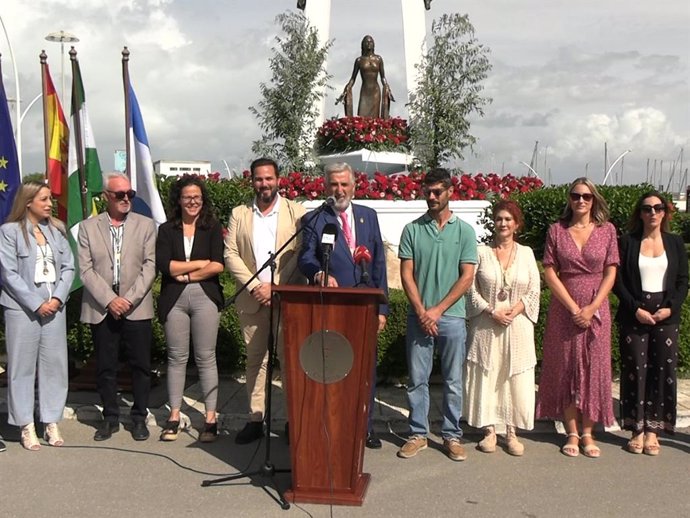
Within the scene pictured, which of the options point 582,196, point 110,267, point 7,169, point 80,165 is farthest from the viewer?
point 80,165

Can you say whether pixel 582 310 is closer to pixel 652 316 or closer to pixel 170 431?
pixel 652 316

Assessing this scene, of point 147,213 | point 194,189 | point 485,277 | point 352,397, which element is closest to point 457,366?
point 485,277

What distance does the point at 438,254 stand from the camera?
15.0ft

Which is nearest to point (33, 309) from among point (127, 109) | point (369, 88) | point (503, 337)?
point (127, 109)

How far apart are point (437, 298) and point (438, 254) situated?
0.97 feet

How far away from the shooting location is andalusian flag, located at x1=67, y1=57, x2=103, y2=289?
6.61 metres

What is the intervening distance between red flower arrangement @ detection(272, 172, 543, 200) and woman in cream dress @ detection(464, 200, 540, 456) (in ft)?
18.9

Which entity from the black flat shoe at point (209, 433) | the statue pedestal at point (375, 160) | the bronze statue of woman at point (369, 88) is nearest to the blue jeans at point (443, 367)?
the black flat shoe at point (209, 433)

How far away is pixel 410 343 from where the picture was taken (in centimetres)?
468

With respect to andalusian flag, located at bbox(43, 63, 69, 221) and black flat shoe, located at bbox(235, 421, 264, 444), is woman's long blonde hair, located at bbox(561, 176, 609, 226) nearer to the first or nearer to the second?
black flat shoe, located at bbox(235, 421, 264, 444)

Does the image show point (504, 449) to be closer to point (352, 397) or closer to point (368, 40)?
point (352, 397)

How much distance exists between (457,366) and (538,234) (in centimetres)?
550

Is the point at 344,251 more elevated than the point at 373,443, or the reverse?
the point at 344,251

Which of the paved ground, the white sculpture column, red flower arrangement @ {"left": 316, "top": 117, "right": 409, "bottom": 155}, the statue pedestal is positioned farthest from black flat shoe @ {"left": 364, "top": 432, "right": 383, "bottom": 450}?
the white sculpture column
